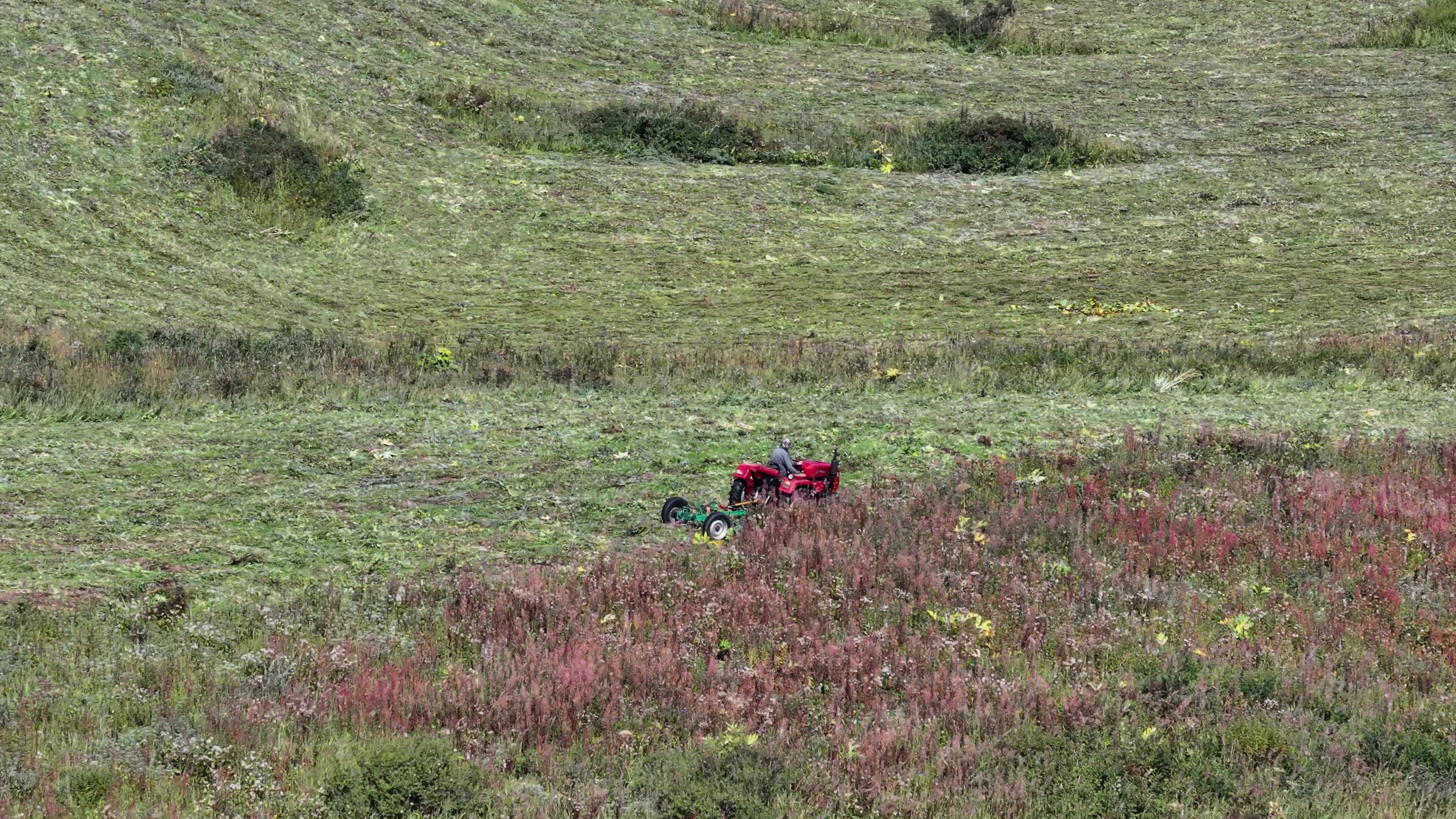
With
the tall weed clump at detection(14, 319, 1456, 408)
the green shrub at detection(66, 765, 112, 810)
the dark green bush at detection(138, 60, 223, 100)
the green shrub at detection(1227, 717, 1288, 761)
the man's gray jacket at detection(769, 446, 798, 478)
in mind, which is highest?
the dark green bush at detection(138, 60, 223, 100)

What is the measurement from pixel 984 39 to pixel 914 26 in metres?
3.18

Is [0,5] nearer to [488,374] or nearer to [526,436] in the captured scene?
[488,374]

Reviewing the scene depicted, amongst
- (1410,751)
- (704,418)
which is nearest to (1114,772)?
(1410,751)

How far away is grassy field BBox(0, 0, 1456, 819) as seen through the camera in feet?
35.6

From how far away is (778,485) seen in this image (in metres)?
18.1

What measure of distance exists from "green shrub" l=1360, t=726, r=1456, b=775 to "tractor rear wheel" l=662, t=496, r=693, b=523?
28.3ft

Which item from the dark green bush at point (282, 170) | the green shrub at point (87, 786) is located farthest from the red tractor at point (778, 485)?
the dark green bush at point (282, 170)

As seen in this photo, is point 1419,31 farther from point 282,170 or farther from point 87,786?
point 87,786

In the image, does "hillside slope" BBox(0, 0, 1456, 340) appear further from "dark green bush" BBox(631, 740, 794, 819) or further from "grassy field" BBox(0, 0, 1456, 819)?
"dark green bush" BBox(631, 740, 794, 819)

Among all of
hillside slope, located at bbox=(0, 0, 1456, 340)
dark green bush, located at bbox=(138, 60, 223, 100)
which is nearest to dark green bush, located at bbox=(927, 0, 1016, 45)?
hillside slope, located at bbox=(0, 0, 1456, 340)

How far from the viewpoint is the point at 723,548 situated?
16172 millimetres

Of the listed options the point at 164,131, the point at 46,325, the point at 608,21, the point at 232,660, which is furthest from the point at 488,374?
the point at 608,21

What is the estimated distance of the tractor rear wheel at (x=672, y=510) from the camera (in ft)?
57.1

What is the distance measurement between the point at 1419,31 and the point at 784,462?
52734mm
